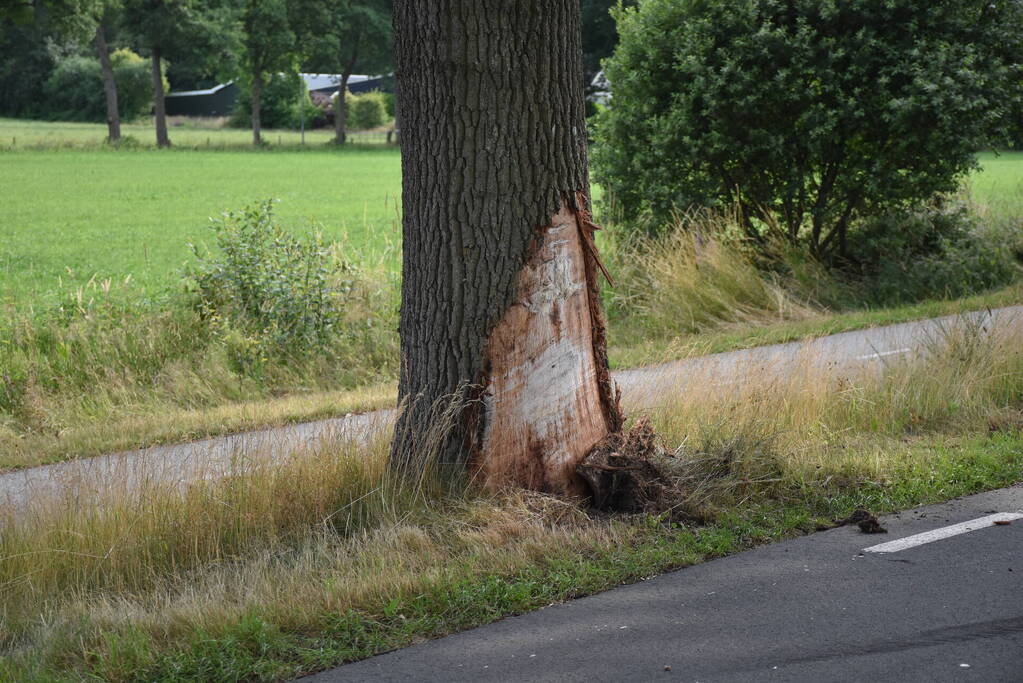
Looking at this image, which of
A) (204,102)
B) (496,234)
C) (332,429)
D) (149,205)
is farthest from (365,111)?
(496,234)

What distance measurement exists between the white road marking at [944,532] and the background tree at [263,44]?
66074mm

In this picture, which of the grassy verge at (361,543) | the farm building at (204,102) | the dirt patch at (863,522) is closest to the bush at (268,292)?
the grassy verge at (361,543)

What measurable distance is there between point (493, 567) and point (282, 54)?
72.9 metres

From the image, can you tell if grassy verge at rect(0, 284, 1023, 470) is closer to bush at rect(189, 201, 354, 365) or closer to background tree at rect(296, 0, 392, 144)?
bush at rect(189, 201, 354, 365)

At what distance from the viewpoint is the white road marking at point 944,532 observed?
5.34 m

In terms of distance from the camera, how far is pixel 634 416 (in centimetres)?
694

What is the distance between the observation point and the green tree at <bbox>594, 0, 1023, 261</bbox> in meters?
13.0

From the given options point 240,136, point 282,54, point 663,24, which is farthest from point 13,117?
point 663,24

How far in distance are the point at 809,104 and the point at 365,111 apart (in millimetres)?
83078

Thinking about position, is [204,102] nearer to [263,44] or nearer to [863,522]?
[263,44]

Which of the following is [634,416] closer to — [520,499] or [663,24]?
[520,499]

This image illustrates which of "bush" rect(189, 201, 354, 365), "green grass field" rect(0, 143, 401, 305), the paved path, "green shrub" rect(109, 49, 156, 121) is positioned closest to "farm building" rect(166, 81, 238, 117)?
"green shrub" rect(109, 49, 156, 121)

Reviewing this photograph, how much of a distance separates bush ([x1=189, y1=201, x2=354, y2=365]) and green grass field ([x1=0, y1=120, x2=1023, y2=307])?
1.57 m

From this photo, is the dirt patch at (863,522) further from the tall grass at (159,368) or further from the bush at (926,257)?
the bush at (926,257)
